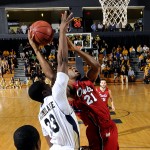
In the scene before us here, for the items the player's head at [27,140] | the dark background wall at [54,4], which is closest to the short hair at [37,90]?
the player's head at [27,140]

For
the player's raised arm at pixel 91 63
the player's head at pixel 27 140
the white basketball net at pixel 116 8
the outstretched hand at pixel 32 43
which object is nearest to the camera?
the player's head at pixel 27 140

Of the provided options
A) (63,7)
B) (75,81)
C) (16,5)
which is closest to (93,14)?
(63,7)

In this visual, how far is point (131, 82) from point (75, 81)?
1636cm

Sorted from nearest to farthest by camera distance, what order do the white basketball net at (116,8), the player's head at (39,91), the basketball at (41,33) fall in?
the player's head at (39,91)
the basketball at (41,33)
the white basketball net at (116,8)

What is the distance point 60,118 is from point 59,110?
64 millimetres

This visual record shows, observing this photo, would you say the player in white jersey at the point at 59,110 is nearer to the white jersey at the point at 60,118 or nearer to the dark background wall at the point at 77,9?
the white jersey at the point at 60,118

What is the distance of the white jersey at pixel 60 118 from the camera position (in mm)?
2205

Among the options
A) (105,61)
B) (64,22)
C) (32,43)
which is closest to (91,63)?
(32,43)

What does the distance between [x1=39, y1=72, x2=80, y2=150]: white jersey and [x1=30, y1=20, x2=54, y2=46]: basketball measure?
0.80 m


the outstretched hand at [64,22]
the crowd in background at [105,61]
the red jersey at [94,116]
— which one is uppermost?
the outstretched hand at [64,22]

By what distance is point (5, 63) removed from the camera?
20.1 meters

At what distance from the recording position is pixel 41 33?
9.73ft

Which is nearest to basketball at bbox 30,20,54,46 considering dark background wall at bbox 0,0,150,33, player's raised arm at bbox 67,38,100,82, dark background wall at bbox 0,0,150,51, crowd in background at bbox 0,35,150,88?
player's raised arm at bbox 67,38,100,82

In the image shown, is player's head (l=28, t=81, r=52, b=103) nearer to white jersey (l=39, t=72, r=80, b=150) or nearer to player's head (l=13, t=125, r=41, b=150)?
white jersey (l=39, t=72, r=80, b=150)
